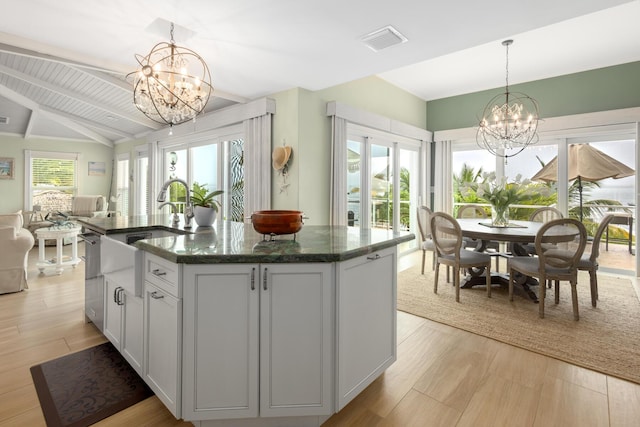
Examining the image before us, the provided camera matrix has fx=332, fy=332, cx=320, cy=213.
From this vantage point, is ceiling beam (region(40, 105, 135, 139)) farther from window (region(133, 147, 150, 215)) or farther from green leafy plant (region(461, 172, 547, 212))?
green leafy plant (region(461, 172, 547, 212))

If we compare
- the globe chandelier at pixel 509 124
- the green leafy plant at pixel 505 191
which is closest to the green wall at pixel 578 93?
the globe chandelier at pixel 509 124

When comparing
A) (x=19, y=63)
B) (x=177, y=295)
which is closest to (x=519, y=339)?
(x=177, y=295)

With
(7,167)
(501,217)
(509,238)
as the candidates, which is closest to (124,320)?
(509,238)

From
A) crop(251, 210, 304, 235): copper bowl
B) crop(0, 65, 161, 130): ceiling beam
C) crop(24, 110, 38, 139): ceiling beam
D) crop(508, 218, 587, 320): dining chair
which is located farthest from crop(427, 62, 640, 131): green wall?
crop(24, 110, 38, 139): ceiling beam

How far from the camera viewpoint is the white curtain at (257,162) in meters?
4.33

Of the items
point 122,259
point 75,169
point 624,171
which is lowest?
point 122,259

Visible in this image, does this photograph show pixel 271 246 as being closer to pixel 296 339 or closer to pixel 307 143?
pixel 296 339

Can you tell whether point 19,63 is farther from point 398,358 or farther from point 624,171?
point 624,171

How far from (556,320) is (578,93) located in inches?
154

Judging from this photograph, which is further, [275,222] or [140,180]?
[140,180]

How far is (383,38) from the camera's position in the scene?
2.85m

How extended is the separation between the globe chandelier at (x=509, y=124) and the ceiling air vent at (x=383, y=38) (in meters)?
2.03

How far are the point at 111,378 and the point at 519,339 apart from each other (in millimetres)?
2901

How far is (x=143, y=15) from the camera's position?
2557 millimetres
